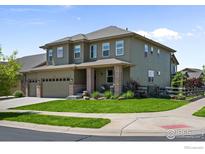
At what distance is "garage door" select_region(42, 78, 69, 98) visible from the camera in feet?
90.0

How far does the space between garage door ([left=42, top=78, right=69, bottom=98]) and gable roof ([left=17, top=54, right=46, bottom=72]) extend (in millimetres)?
4404

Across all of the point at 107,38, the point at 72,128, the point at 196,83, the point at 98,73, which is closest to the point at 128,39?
the point at 107,38

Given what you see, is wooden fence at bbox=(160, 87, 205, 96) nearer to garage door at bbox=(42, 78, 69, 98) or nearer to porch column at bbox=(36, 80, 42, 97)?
garage door at bbox=(42, 78, 69, 98)

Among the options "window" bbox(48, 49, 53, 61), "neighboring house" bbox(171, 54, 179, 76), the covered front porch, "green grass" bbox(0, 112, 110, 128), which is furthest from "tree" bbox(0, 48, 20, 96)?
"neighboring house" bbox(171, 54, 179, 76)

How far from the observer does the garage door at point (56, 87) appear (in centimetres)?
2742

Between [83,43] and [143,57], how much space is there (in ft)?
20.6

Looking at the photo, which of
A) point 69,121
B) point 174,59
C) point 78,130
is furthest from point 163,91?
point 78,130

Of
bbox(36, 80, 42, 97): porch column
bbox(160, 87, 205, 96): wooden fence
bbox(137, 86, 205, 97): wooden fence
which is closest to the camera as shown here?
bbox(160, 87, 205, 96): wooden fence

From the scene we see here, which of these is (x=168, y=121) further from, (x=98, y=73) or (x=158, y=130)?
(x=98, y=73)

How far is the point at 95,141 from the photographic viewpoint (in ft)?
29.6

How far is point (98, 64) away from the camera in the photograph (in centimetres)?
2425

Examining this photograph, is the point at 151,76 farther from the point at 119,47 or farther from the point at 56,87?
the point at 56,87

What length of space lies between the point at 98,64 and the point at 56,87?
6514 mm

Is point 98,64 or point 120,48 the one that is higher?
point 120,48
